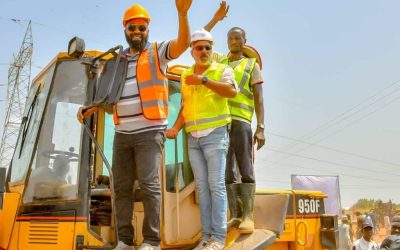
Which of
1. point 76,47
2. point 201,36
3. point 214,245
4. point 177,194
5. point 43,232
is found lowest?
point 214,245

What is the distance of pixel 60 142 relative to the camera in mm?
3916

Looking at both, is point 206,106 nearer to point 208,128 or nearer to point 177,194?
point 208,128

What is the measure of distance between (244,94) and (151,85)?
3.50 ft

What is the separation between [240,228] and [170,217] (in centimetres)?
63

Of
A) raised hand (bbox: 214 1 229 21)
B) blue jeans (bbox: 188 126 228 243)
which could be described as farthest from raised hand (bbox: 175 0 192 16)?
raised hand (bbox: 214 1 229 21)

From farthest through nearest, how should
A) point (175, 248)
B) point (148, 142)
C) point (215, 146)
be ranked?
point (175, 248) < point (215, 146) < point (148, 142)

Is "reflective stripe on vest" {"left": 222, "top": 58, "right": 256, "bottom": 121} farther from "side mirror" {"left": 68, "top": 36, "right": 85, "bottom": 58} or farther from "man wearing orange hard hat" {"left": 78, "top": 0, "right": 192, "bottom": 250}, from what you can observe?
"side mirror" {"left": 68, "top": 36, "right": 85, "bottom": 58}

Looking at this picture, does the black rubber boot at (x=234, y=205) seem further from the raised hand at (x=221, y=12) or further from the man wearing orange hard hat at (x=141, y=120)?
the raised hand at (x=221, y=12)

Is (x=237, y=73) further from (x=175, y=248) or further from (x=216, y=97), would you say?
(x=175, y=248)

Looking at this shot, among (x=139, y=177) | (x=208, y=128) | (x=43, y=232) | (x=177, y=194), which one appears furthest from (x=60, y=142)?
(x=208, y=128)

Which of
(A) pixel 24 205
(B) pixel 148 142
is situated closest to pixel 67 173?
(A) pixel 24 205

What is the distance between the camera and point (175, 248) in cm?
406

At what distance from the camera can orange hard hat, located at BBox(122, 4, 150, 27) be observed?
364cm

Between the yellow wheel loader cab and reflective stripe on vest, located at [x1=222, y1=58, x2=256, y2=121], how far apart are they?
0.58 meters
